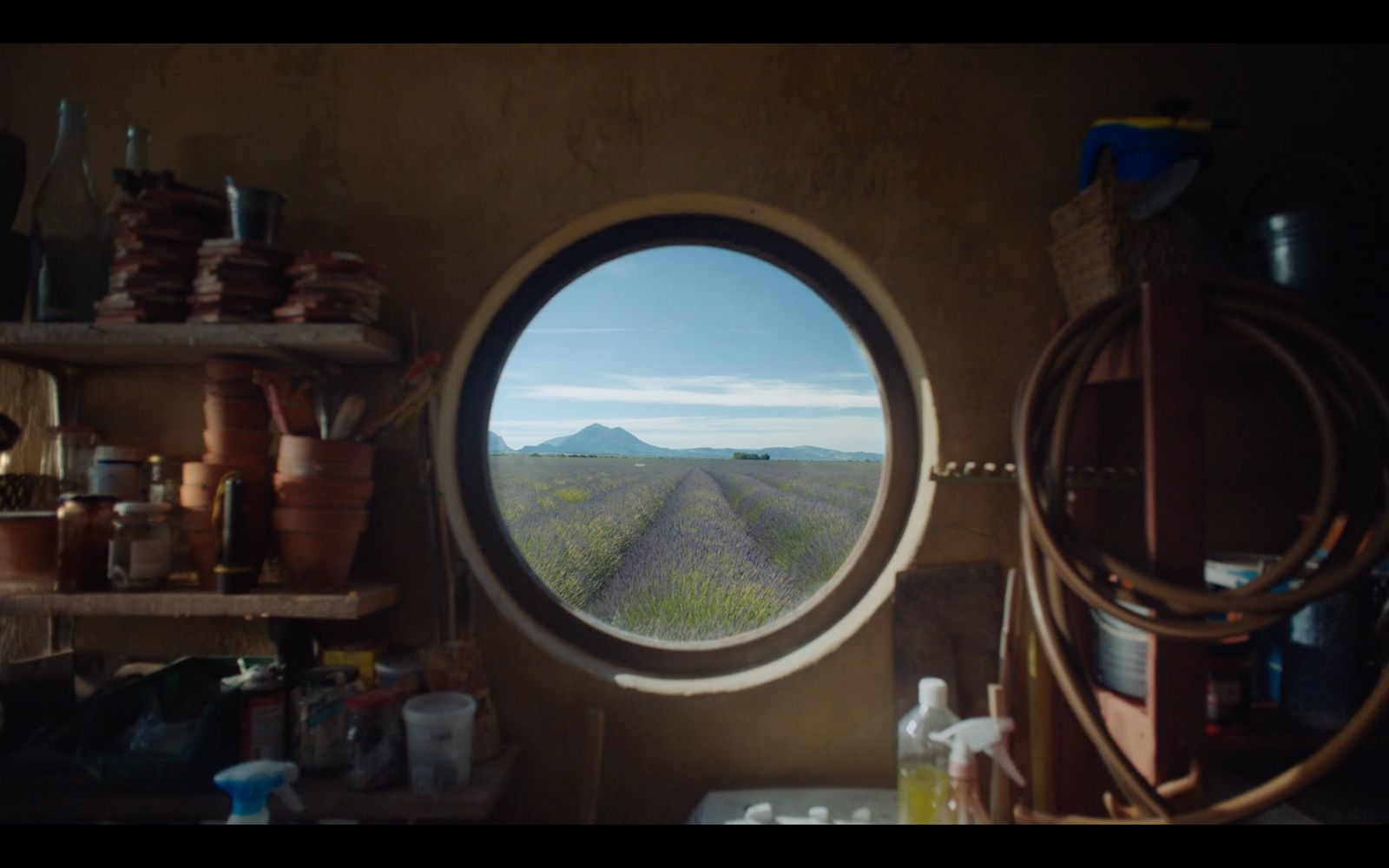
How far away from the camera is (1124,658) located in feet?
4.09

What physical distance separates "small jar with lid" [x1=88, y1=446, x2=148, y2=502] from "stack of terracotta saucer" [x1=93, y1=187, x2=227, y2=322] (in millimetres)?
273

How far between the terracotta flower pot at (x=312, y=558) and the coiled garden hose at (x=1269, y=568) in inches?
51.9

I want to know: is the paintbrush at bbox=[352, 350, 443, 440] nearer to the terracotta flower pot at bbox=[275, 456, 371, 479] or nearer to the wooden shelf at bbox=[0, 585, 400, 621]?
the terracotta flower pot at bbox=[275, 456, 371, 479]

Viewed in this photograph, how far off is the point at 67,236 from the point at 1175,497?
7.24ft

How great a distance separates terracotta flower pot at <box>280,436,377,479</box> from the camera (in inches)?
54.8

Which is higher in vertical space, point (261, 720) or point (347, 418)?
point (347, 418)

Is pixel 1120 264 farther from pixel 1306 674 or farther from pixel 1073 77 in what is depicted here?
pixel 1306 674

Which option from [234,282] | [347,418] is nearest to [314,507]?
[347,418]

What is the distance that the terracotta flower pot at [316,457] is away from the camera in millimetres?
1392

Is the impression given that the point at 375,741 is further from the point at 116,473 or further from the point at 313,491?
the point at 116,473

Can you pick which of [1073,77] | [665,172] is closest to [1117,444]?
[1073,77]

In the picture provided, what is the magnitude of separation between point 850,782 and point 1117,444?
956mm

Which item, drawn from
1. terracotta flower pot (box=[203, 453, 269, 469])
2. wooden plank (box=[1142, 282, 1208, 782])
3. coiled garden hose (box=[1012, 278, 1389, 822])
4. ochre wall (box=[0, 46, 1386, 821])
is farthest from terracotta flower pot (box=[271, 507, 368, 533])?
wooden plank (box=[1142, 282, 1208, 782])

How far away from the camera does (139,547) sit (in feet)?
4.54
